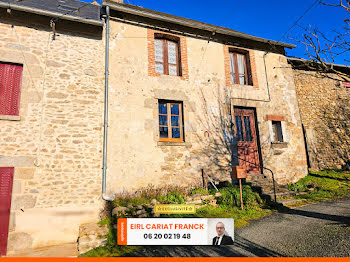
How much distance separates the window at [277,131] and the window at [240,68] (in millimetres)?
1918

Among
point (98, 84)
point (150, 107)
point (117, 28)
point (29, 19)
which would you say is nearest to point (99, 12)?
point (117, 28)

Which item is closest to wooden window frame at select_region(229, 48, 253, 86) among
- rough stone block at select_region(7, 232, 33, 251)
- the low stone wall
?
the low stone wall

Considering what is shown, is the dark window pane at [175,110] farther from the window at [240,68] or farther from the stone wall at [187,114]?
the window at [240,68]

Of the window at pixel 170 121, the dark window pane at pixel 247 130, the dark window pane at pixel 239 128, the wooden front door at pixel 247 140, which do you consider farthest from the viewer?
the dark window pane at pixel 247 130

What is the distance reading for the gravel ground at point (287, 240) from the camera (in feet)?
10.8

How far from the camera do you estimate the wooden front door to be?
7605 mm

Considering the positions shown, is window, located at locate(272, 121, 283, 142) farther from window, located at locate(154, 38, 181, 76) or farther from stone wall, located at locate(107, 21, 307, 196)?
window, located at locate(154, 38, 181, 76)

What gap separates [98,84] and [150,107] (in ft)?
5.40

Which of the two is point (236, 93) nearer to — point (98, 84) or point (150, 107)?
point (150, 107)

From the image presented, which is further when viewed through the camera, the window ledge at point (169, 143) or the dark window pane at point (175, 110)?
the dark window pane at point (175, 110)

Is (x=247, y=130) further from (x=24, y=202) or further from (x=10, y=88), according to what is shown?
(x=10, y=88)

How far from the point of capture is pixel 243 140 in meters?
7.79

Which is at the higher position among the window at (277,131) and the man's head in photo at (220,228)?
the window at (277,131)

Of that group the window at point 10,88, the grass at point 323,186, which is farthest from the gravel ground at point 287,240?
the window at point 10,88
